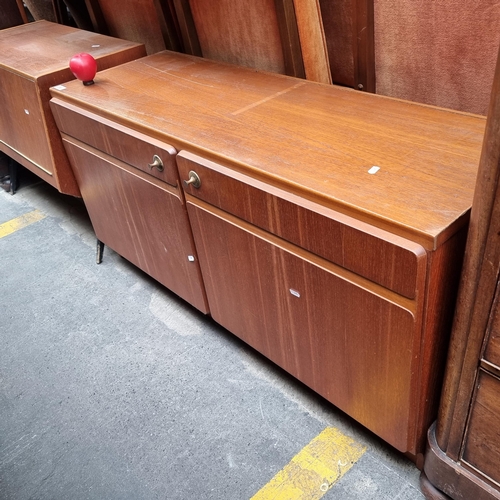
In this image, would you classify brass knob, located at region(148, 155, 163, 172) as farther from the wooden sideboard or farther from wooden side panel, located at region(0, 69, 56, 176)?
wooden side panel, located at region(0, 69, 56, 176)

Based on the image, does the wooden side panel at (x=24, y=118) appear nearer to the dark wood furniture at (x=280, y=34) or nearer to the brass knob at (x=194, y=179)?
the dark wood furniture at (x=280, y=34)

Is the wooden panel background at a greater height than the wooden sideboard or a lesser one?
greater

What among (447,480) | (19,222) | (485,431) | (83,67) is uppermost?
(83,67)

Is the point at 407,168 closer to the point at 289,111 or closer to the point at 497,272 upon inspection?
the point at 497,272

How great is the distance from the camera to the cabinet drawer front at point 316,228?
0.91 metres

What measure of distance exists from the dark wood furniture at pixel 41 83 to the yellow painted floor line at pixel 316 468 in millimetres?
1273

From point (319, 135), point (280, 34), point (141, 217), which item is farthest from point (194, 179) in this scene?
point (280, 34)

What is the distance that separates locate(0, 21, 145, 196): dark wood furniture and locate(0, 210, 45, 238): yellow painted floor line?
1.23ft

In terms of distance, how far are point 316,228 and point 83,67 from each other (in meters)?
1.04

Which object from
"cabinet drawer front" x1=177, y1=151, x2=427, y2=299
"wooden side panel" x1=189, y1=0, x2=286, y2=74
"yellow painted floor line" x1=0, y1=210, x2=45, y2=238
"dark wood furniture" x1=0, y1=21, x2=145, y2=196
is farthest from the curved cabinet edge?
"yellow painted floor line" x1=0, y1=210, x2=45, y2=238

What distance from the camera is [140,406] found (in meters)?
1.57

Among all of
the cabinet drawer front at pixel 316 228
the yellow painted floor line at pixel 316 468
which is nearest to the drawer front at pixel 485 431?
the cabinet drawer front at pixel 316 228

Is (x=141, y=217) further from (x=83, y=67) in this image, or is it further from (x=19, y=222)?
(x=19, y=222)

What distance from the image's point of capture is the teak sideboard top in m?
0.95
